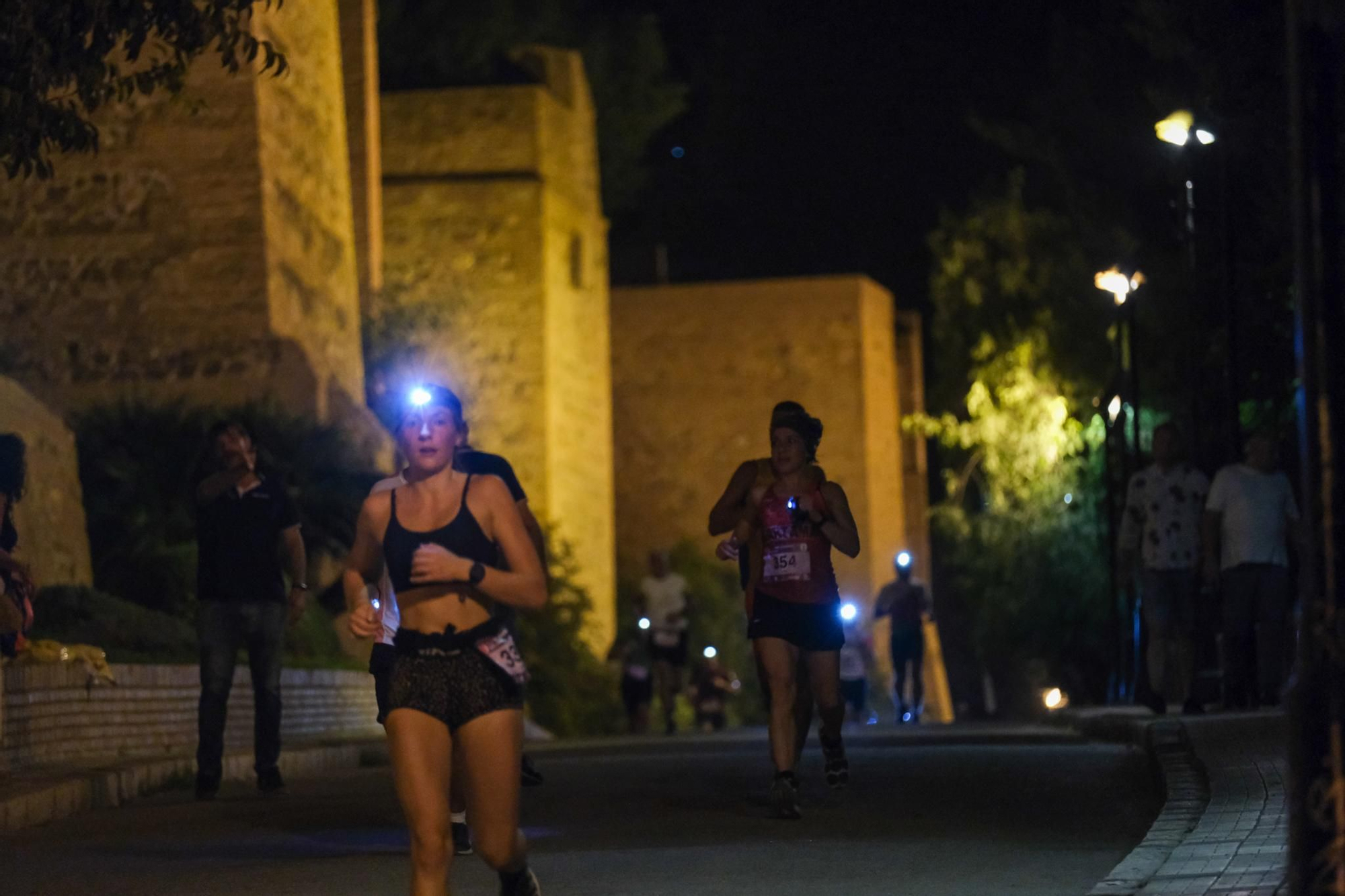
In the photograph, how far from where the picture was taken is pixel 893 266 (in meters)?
60.5

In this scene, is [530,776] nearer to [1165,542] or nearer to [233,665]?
[233,665]

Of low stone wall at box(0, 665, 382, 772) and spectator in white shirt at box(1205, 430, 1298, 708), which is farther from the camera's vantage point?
spectator in white shirt at box(1205, 430, 1298, 708)

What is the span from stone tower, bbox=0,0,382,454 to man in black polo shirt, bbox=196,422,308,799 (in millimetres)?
12322

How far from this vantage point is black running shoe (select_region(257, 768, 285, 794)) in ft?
43.6

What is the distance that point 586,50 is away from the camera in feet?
190

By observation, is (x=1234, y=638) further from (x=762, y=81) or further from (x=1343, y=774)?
(x=762, y=81)

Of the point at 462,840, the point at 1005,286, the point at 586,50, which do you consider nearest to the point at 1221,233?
the point at 462,840

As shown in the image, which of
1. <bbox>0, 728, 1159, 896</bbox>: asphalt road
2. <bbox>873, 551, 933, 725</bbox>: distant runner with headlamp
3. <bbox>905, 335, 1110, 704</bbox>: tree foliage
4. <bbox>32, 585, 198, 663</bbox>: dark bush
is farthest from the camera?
<bbox>905, 335, 1110, 704</bbox>: tree foliage

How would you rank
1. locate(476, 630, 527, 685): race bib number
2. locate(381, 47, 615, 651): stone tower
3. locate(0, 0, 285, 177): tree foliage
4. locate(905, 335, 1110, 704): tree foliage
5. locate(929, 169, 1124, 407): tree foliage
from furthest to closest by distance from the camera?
locate(929, 169, 1124, 407): tree foliage < locate(381, 47, 615, 651): stone tower < locate(905, 335, 1110, 704): tree foliage < locate(0, 0, 285, 177): tree foliage < locate(476, 630, 527, 685): race bib number

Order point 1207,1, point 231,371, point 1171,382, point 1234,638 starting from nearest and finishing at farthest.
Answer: point 1234,638, point 1207,1, point 231,371, point 1171,382

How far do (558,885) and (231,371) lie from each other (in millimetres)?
16952

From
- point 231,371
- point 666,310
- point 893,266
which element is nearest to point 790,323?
point 666,310

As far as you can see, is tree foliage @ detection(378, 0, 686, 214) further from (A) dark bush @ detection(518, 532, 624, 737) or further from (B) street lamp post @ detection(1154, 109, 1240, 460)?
(B) street lamp post @ detection(1154, 109, 1240, 460)

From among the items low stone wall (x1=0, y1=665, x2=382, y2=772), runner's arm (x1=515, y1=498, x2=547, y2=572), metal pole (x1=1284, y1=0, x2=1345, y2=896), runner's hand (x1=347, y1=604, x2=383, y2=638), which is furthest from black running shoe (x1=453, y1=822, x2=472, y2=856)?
metal pole (x1=1284, y1=0, x2=1345, y2=896)
